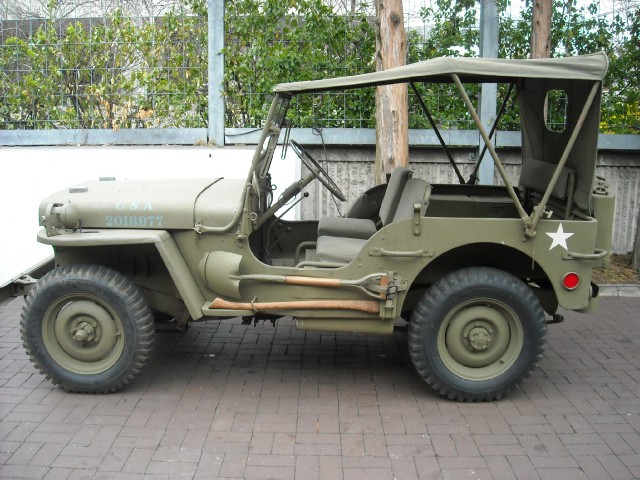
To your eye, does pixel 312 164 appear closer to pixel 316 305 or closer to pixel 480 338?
pixel 316 305

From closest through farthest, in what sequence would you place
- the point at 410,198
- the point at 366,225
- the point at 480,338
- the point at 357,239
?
the point at 480,338, the point at 410,198, the point at 357,239, the point at 366,225

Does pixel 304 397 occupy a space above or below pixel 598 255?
below

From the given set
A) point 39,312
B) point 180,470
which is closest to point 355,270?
point 180,470

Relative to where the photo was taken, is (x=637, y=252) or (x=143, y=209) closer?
(x=143, y=209)

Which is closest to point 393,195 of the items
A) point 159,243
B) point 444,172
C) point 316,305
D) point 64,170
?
point 316,305

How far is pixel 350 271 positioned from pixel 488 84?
4.38 m

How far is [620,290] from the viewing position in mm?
7586

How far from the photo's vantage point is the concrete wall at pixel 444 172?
333 inches

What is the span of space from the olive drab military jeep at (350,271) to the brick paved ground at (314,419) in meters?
0.29

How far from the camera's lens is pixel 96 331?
4945 mm

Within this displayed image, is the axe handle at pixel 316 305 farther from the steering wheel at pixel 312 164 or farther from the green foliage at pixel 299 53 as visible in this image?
the green foliage at pixel 299 53

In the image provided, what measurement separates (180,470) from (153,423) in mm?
640

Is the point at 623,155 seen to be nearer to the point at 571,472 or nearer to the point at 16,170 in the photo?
the point at 571,472

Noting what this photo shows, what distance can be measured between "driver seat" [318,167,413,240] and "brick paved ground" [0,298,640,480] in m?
0.96
